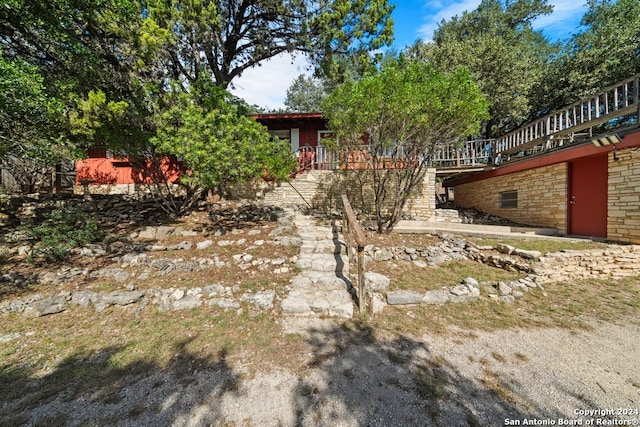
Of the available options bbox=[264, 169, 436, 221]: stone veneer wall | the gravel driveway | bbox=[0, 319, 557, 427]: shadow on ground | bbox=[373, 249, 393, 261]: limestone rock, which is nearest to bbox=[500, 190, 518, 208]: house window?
bbox=[264, 169, 436, 221]: stone veneer wall

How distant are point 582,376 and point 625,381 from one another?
13.5 inches

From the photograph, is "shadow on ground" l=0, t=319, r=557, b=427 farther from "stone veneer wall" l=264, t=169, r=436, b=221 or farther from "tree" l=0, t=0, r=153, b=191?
"stone veneer wall" l=264, t=169, r=436, b=221

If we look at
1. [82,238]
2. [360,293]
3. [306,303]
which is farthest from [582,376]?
[82,238]

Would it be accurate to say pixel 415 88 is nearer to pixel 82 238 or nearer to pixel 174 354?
pixel 174 354

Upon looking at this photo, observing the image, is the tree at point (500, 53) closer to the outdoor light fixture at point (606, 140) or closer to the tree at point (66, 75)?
the outdoor light fixture at point (606, 140)

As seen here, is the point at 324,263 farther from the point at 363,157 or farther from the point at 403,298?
the point at 363,157

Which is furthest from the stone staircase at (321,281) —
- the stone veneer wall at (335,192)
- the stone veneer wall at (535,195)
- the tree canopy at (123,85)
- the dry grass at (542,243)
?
the stone veneer wall at (535,195)

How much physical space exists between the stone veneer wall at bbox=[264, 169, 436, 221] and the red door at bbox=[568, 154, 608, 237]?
3451 mm

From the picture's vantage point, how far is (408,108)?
4.61 m

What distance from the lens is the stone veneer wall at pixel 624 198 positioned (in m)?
4.95

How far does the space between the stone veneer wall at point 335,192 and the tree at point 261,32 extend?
12.3 ft

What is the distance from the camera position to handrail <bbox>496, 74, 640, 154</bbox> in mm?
5066

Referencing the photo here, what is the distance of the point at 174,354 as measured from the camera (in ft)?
8.61

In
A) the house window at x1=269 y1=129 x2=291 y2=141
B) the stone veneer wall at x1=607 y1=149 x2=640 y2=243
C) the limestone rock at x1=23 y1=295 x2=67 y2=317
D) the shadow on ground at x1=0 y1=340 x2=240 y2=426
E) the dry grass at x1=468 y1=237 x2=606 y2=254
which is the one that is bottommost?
the shadow on ground at x1=0 y1=340 x2=240 y2=426
